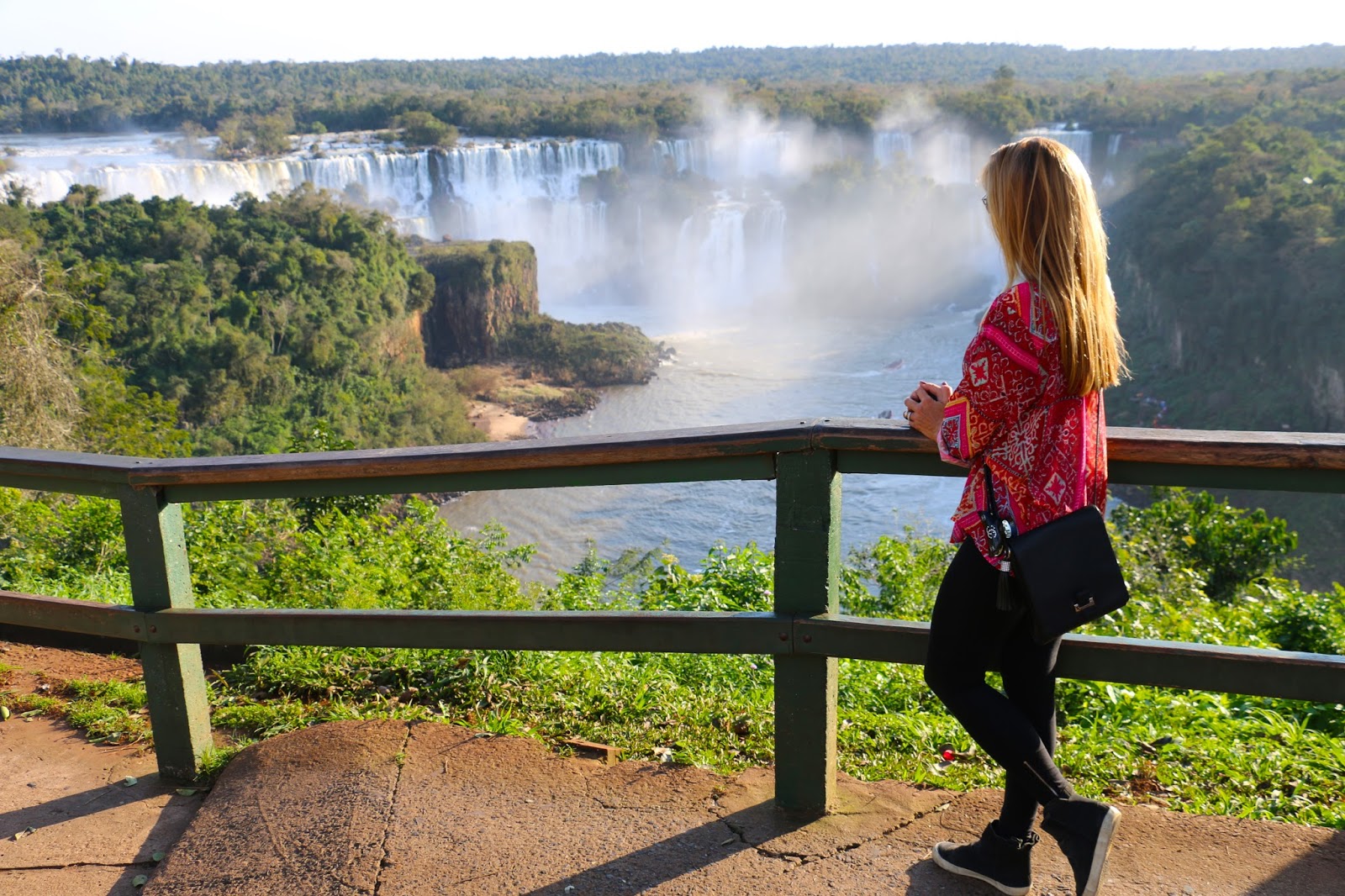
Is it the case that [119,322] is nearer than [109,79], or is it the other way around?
[119,322]

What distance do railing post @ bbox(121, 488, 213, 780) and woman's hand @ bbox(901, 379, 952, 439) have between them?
4.96 ft

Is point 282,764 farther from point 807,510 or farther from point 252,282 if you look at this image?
point 252,282

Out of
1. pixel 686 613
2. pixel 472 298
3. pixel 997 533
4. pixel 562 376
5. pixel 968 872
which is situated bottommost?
pixel 562 376

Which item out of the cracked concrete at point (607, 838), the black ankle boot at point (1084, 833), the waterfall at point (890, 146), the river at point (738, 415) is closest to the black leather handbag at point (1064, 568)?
the black ankle boot at point (1084, 833)

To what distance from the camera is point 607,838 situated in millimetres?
2141

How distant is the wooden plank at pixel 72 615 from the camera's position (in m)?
2.38

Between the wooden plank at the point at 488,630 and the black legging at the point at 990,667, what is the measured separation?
0.33 meters

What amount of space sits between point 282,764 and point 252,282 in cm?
3281

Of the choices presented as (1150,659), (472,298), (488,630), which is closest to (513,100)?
(472,298)

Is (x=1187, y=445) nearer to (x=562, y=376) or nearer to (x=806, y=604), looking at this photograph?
(x=806, y=604)

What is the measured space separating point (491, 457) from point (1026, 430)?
96 cm

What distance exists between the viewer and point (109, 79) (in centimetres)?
6456

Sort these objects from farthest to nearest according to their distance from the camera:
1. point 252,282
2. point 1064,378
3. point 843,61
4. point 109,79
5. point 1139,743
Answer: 1. point 843,61
2. point 109,79
3. point 252,282
4. point 1139,743
5. point 1064,378

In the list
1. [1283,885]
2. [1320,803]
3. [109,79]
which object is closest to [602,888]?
[1283,885]
